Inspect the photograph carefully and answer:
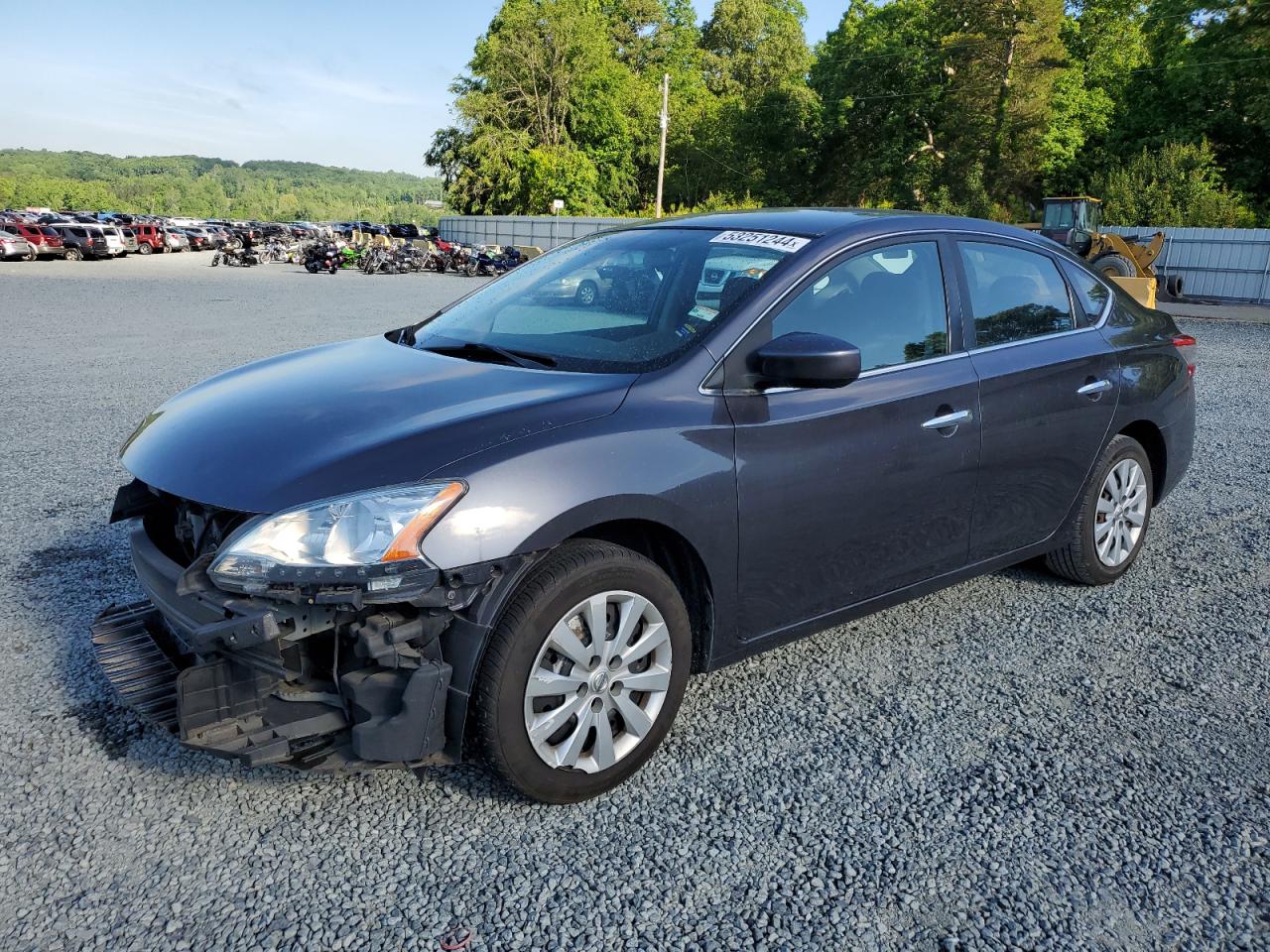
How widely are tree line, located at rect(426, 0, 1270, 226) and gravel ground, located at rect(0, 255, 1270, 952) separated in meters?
33.7

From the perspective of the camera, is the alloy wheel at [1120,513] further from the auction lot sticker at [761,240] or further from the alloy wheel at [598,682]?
the alloy wheel at [598,682]

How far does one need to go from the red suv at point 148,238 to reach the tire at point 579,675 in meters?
52.2

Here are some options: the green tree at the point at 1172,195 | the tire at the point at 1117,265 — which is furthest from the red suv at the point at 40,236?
the green tree at the point at 1172,195

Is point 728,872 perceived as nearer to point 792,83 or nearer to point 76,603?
point 76,603

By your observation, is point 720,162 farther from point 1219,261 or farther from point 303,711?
point 303,711

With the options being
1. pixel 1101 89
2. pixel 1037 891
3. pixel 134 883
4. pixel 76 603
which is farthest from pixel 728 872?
pixel 1101 89

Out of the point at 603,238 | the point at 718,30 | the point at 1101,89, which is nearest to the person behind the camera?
the point at 603,238

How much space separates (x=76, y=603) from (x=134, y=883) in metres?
2.08

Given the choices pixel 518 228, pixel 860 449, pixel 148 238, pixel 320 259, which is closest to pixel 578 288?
pixel 860 449

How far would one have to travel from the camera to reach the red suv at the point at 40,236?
38.2 meters

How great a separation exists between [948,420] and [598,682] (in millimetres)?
1627

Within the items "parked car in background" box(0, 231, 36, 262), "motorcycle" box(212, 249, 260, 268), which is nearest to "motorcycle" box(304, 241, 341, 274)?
"motorcycle" box(212, 249, 260, 268)

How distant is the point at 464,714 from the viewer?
2.53 metres

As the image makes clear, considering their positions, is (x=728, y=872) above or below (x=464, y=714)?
below
